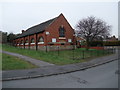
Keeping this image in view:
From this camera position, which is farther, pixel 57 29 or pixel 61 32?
pixel 61 32

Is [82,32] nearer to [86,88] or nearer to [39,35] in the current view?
[39,35]

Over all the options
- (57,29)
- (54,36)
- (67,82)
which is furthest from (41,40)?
(67,82)

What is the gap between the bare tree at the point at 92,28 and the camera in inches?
935

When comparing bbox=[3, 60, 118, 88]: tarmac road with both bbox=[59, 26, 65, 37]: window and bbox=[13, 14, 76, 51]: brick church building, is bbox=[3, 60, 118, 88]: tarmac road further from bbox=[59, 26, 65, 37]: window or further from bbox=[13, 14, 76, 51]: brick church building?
bbox=[59, 26, 65, 37]: window

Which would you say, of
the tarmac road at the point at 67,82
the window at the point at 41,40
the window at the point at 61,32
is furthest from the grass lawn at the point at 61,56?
the window at the point at 61,32

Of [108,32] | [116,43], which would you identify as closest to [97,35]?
[108,32]

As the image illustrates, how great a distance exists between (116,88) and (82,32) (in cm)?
2072

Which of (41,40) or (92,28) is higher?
(92,28)

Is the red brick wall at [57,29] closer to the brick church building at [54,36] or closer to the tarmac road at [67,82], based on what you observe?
the brick church building at [54,36]

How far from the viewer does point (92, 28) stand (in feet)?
79.2

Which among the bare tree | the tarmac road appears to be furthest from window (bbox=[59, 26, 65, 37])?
the tarmac road

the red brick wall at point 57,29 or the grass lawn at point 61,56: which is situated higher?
the red brick wall at point 57,29

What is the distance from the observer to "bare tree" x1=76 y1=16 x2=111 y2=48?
2375 cm

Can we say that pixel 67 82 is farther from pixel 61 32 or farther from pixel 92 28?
pixel 61 32
